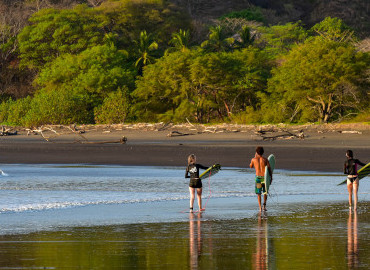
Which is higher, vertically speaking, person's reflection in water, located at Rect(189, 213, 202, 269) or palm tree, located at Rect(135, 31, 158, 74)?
palm tree, located at Rect(135, 31, 158, 74)

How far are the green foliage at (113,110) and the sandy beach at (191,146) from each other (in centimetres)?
390

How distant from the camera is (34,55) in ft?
239

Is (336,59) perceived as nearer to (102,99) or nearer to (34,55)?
(102,99)

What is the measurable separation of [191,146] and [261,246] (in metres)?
31.4

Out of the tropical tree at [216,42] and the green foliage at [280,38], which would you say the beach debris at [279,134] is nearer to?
the tropical tree at [216,42]

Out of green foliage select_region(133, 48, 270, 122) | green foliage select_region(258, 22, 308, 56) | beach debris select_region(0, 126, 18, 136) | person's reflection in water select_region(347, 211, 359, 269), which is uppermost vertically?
A: green foliage select_region(258, 22, 308, 56)


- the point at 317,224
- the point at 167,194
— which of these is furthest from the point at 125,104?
the point at 317,224

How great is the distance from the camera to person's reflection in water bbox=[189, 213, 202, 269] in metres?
9.37

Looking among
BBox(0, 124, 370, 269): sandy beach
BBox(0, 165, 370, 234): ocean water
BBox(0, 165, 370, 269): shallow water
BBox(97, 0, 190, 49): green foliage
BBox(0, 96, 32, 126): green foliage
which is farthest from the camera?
BBox(97, 0, 190, 49): green foliage

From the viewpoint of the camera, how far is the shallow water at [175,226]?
30.5ft

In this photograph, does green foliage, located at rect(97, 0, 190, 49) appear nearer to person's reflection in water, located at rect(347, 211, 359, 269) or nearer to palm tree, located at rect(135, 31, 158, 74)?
palm tree, located at rect(135, 31, 158, 74)

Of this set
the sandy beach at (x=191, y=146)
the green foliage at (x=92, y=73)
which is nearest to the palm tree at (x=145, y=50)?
the green foliage at (x=92, y=73)

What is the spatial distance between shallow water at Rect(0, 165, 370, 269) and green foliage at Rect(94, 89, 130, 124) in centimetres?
4049

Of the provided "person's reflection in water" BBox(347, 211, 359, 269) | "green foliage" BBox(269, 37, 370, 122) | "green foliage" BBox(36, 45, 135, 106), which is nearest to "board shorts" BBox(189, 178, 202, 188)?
"person's reflection in water" BBox(347, 211, 359, 269)
